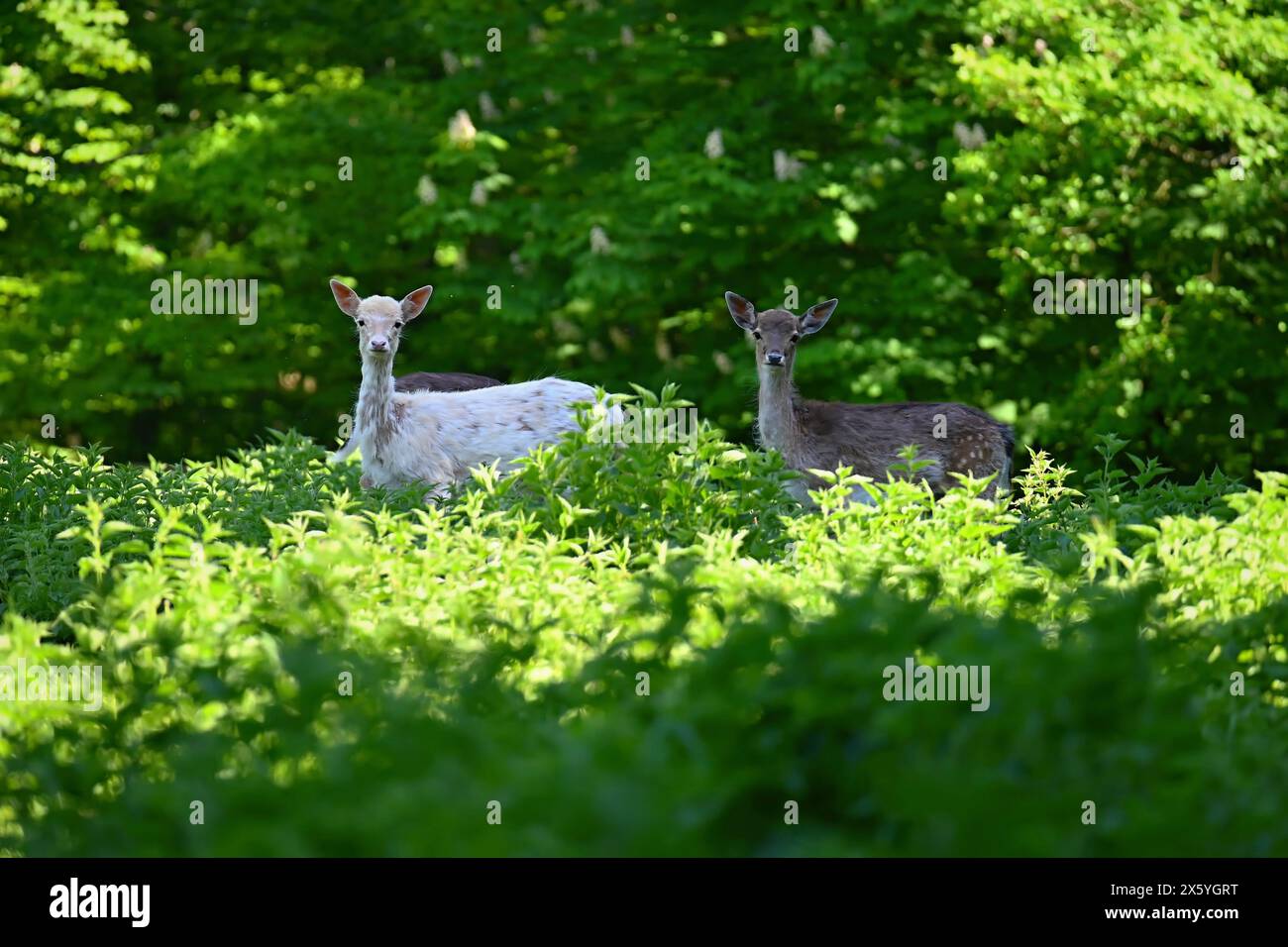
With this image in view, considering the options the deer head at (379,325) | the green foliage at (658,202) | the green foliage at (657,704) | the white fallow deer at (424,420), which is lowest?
the green foliage at (657,704)

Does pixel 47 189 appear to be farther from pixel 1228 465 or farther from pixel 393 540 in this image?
pixel 393 540

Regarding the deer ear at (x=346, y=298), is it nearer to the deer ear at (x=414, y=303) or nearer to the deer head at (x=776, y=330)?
the deer ear at (x=414, y=303)

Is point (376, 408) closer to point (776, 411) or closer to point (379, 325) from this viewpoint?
point (379, 325)

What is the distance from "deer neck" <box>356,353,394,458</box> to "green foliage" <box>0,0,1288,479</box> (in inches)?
244

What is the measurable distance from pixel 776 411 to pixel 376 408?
3.12 m

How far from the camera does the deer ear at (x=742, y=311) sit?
13062mm

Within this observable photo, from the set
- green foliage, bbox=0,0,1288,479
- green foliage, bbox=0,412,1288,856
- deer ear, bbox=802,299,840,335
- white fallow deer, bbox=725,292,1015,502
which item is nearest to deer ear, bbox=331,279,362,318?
white fallow deer, bbox=725,292,1015,502

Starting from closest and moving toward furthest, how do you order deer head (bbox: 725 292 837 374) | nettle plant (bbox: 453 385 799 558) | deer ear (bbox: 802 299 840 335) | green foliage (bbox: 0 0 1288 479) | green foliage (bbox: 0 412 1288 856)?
green foliage (bbox: 0 412 1288 856), nettle plant (bbox: 453 385 799 558), deer head (bbox: 725 292 837 374), deer ear (bbox: 802 299 840 335), green foliage (bbox: 0 0 1288 479)

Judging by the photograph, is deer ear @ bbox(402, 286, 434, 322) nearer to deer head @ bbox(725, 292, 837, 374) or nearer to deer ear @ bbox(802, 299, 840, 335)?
deer head @ bbox(725, 292, 837, 374)

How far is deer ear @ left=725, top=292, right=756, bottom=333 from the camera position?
514 inches

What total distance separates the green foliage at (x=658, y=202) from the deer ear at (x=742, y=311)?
12.6 feet

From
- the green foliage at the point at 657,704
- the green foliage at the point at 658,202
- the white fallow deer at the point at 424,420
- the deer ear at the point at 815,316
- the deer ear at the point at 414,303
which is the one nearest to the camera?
the green foliage at the point at 657,704

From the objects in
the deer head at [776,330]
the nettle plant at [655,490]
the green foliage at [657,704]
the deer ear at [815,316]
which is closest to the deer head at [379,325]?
the nettle plant at [655,490]
